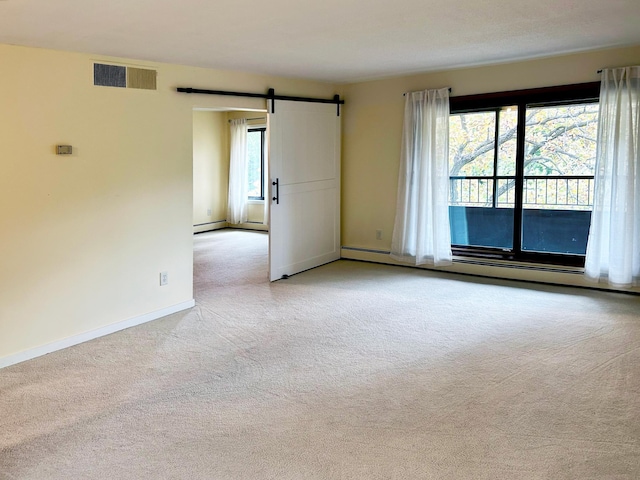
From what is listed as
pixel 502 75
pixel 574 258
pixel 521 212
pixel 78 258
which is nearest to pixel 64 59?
pixel 78 258

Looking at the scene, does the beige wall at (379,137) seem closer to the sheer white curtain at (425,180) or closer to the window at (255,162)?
the sheer white curtain at (425,180)

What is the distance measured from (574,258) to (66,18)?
513cm

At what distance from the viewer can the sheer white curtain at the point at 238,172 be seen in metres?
10.3

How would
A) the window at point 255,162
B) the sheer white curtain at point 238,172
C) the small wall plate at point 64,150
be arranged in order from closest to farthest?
the small wall plate at point 64,150 < the sheer white curtain at point 238,172 < the window at point 255,162

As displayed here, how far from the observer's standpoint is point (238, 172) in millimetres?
10406

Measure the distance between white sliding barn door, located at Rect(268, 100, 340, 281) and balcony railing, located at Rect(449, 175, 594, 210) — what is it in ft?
5.16

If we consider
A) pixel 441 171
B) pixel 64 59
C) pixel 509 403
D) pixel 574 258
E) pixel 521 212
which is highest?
pixel 64 59

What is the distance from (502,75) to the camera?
5785mm

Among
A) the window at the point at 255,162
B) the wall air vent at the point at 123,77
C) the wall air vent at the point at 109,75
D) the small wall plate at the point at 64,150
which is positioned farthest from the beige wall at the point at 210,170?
the small wall plate at the point at 64,150

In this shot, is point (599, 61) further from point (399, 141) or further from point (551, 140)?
point (399, 141)

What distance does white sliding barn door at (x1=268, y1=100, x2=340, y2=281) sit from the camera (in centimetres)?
607

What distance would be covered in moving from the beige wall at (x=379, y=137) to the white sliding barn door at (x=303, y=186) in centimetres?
19

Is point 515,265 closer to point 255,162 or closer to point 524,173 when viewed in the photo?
point 524,173

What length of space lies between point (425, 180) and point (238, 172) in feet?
16.5
